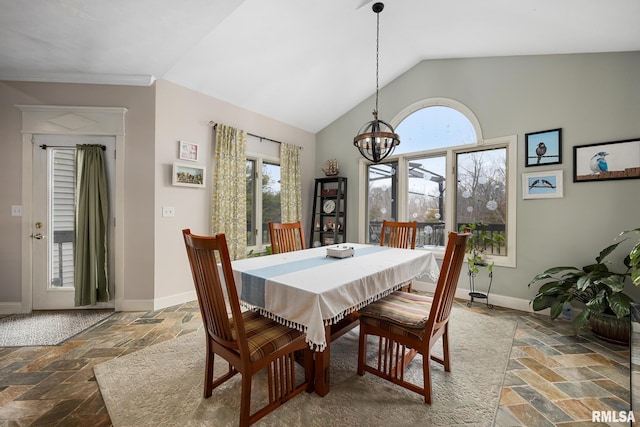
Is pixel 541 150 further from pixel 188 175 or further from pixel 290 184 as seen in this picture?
pixel 188 175

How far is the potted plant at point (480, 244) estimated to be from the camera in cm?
335

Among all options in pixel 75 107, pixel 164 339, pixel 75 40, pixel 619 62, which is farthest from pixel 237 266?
pixel 619 62

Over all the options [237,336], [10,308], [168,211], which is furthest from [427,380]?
[10,308]

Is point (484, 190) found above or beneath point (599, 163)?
beneath

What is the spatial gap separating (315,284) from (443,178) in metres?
3.07

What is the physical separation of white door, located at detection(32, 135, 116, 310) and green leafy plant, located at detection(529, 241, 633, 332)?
4677 mm

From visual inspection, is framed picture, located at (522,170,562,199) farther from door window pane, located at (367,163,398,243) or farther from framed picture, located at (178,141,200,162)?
framed picture, located at (178,141,200,162)

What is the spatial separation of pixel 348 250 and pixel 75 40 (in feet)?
9.82

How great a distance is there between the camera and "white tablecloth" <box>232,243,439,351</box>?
1.42m

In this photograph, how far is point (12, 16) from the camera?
213cm

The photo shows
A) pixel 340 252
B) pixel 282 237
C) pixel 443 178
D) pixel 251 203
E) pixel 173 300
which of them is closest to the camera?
pixel 340 252

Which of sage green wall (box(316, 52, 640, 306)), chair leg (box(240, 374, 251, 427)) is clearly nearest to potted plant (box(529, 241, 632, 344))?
sage green wall (box(316, 52, 640, 306))

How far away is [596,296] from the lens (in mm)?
2439

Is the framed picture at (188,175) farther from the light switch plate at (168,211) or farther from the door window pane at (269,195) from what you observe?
the door window pane at (269,195)
